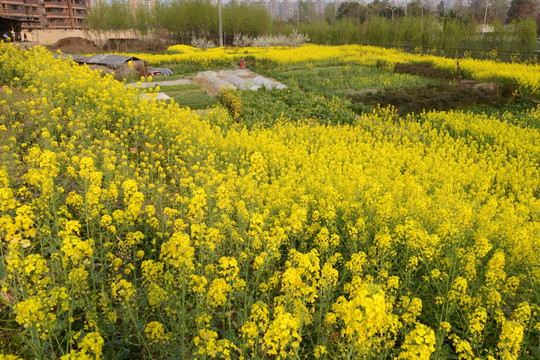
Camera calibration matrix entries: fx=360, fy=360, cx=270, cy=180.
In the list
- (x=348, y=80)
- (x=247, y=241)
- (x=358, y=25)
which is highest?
(x=358, y=25)

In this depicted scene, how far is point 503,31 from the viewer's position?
84.3 ft

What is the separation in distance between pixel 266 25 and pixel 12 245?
5857cm

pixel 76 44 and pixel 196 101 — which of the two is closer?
pixel 196 101

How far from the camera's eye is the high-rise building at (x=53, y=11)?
5928 centimetres

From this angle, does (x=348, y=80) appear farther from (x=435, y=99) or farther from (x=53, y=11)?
(x=53, y=11)

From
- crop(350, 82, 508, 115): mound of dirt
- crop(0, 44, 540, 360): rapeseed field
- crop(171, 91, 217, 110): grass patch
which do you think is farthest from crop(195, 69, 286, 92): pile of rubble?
crop(0, 44, 540, 360): rapeseed field

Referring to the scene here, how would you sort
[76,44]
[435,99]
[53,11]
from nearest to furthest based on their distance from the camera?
[435,99], [76,44], [53,11]

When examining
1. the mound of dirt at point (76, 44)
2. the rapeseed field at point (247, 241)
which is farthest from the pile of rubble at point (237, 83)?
the mound of dirt at point (76, 44)

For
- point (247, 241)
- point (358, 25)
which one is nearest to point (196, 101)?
point (247, 241)

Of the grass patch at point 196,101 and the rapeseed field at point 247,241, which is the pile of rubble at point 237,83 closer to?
the grass patch at point 196,101

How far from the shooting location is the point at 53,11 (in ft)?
217

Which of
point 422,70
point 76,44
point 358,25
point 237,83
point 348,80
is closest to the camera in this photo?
point 237,83

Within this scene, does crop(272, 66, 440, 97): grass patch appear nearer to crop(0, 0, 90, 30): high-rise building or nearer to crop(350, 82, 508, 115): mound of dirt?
crop(350, 82, 508, 115): mound of dirt

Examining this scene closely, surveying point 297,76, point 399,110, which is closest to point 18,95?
point 399,110
